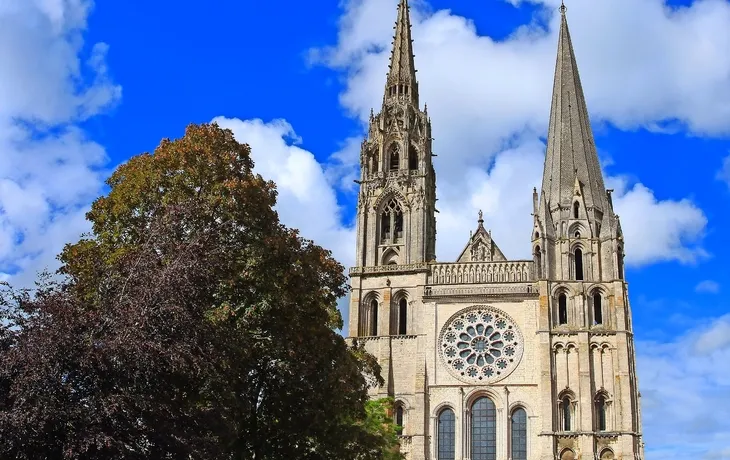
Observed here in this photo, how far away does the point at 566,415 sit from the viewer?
141 ft

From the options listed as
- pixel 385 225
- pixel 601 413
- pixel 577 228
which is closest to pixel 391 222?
pixel 385 225

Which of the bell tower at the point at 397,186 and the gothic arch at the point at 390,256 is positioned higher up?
the bell tower at the point at 397,186

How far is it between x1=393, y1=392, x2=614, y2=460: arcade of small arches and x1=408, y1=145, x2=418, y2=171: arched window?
1414 cm

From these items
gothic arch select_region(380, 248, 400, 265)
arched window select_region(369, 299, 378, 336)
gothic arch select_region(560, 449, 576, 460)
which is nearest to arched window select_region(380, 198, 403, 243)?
gothic arch select_region(380, 248, 400, 265)

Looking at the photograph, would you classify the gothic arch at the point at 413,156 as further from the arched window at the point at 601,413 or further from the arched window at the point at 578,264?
the arched window at the point at 601,413

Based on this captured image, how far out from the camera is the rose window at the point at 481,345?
44.4 meters

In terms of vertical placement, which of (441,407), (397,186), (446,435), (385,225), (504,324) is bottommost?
(446,435)

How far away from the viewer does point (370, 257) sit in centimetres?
4791

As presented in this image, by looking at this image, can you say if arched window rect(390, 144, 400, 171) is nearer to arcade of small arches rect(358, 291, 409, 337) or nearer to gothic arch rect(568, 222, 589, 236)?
arcade of small arches rect(358, 291, 409, 337)

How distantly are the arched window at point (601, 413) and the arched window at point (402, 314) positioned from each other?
417 inches

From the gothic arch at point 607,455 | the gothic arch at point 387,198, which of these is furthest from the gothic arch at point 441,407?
the gothic arch at point 387,198

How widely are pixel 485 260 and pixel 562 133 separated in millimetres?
9723

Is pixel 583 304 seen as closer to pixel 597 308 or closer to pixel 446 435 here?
pixel 597 308

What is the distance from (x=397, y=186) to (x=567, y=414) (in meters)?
15.7
